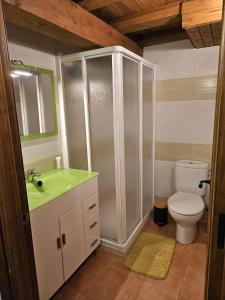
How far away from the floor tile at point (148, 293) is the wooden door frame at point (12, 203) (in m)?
1.00

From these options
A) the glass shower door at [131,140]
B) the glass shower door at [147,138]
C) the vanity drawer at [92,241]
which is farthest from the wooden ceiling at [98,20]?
the vanity drawer at [92,241]

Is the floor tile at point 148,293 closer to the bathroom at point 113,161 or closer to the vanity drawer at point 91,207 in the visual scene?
the bathroom at point 113,161

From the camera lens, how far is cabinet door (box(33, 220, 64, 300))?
150 centimetres

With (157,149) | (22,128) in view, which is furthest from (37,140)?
(157,149)

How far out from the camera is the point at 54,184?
194cm

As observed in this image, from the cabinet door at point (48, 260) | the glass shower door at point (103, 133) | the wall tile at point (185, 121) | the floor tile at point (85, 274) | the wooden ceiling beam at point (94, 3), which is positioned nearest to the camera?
the cabinet door at point (48, 260)

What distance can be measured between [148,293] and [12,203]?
1.48 meters

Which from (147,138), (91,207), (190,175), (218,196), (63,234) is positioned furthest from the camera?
(147,138)

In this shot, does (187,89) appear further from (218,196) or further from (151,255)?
(218,196)

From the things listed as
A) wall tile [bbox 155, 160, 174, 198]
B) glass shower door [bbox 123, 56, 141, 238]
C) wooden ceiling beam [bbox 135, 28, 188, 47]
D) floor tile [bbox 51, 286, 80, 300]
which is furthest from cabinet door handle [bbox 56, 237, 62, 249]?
wooden ceiling beam [bbox 135, 28, 188, 47]

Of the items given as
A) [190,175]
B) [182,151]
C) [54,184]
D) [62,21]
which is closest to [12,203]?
[54,184]

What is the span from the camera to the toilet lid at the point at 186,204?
2193mm

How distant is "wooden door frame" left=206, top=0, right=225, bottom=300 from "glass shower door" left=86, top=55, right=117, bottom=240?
1300 millimetres

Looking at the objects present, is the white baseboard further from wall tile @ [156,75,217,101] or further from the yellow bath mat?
wall tile @ [156,75,217,101]
